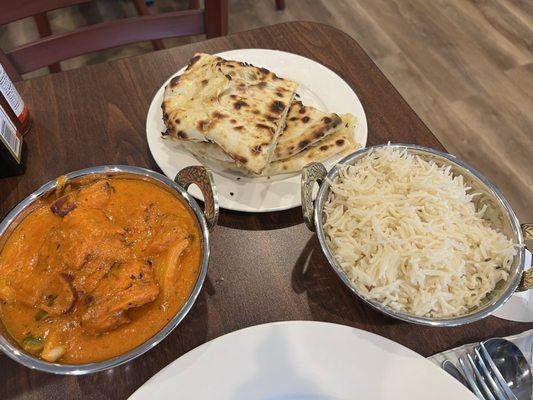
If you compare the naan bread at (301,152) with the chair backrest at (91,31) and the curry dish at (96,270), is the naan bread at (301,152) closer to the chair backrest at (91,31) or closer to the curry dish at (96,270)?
the curry dish at (96,270)

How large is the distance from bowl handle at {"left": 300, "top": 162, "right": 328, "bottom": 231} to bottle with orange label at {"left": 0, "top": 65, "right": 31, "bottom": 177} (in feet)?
2.93

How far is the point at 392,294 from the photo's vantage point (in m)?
1.01

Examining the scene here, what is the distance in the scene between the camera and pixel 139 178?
1.14 metres

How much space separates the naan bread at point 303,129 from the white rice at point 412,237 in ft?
0.85

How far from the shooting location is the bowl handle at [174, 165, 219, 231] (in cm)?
107

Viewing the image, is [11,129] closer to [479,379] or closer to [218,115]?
[218,115]

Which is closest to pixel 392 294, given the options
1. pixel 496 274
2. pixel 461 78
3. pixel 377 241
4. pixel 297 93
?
pixel 377 241

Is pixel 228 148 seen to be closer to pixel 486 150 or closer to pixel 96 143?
pixel 96 143

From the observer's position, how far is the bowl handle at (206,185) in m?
1.07

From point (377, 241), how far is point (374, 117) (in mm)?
630

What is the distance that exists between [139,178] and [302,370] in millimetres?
645

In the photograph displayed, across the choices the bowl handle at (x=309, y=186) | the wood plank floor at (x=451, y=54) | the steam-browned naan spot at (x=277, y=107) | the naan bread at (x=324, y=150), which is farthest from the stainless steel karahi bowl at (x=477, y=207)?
the wood plank floor at (x=451, y=54)

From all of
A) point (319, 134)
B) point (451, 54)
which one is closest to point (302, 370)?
point (319, 134)

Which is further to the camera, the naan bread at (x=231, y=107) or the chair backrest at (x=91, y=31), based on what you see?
the chair backrest at (x=91, y=31)
